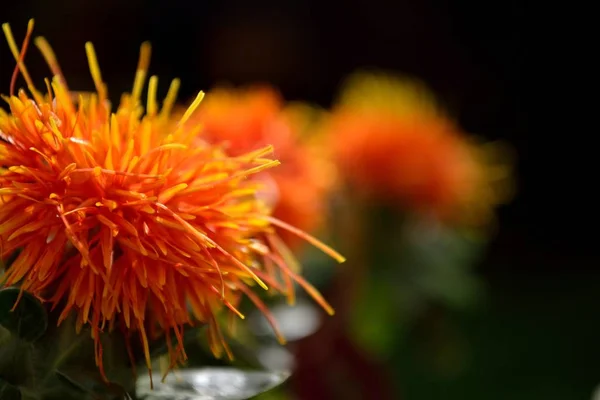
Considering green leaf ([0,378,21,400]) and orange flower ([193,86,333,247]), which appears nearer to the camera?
green leaf ([0,378,21,400])

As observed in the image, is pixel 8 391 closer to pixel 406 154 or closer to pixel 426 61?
pixel 406 154

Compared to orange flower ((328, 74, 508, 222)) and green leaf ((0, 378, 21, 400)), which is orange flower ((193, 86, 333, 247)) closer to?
orange flower ((328, 74, 508, 222))

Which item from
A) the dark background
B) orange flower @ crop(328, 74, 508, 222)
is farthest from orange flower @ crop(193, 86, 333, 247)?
the dark background

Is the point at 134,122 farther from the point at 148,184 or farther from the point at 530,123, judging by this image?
the point at 530,123

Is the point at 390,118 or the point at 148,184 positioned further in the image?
the point at 390,118

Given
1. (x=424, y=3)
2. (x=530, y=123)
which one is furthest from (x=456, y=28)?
(x=530, y=123)

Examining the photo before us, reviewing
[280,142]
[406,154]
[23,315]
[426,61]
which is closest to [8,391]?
[23,315]
